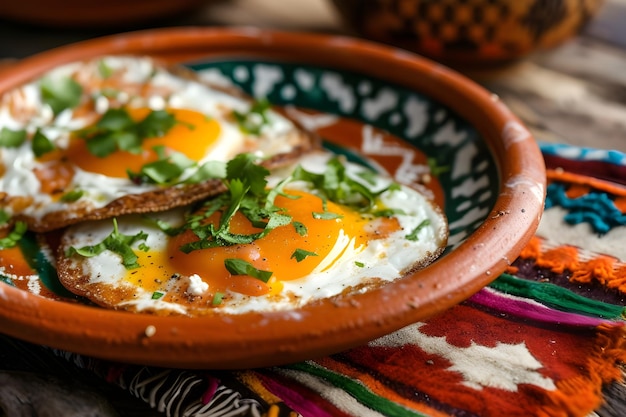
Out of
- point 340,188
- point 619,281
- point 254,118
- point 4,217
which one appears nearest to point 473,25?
point 254,118

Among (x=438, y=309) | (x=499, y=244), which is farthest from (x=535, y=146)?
(x=438, y=309)

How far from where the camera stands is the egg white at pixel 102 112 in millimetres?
1735

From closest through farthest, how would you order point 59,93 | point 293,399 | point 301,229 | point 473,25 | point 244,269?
point 293,399 < point 244,269 < point 301,229 < point 59,93 < point 473,25

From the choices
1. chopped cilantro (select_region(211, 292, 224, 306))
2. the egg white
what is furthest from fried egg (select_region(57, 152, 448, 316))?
the egg white

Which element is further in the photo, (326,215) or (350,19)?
(350,19)

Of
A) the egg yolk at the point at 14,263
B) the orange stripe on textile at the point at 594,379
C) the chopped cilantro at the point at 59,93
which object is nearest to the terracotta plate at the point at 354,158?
the egg yolk at the point at 14,263

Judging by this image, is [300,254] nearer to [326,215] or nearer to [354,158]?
[326,215]

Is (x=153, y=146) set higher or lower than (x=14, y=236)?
higher

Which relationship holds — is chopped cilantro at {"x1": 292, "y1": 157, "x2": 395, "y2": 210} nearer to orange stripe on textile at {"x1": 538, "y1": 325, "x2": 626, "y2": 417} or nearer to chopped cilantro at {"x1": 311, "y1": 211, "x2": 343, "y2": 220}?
chopped cilantro at {"x1": 311, "y1": 211, "x2": 343, "y2": 220}

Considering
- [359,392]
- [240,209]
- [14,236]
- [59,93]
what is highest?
[59,93]

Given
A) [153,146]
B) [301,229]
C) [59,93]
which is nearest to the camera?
[301,229]

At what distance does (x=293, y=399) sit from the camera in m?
1.29

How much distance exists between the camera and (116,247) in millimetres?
1566

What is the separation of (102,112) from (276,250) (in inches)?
34.7
